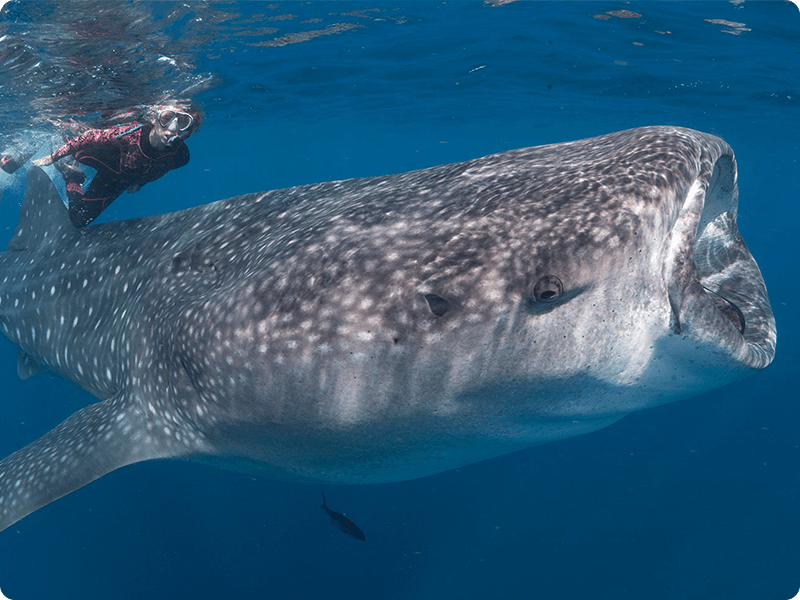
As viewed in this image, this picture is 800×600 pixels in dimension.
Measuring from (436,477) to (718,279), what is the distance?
27.0 feet

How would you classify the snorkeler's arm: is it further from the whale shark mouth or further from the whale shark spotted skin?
the whale shark mouth

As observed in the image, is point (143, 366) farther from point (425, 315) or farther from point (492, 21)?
point (492, 21)

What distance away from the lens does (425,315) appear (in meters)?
2.30

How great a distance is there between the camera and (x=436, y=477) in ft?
33.7

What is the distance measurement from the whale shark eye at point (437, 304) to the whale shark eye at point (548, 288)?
1.33ft

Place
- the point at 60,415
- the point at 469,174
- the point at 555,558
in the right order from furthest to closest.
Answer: the point at 60,415
the point at 555,558
the point at 469,174

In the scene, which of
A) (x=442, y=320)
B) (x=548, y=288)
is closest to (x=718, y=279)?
(x=548, y=288)

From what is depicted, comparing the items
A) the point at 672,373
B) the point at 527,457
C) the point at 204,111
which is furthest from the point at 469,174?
the point at 204,111

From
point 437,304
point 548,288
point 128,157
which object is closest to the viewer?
point 548,288

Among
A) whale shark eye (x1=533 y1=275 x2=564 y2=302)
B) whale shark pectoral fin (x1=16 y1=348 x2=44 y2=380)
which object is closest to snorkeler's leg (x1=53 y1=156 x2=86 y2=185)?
whale shark pectoral fin (x1=16 y1=348 x2=44 y2=380)

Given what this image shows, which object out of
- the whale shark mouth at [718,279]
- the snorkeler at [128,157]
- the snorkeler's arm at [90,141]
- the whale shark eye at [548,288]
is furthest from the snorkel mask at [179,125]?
the whale shark mouth at [718,279]

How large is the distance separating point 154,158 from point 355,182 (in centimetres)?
433

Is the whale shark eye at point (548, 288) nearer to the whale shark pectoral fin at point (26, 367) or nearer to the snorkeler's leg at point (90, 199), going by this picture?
the snorkeler's leg at point (90, 199)

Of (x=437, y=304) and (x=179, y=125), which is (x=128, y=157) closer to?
(x=179, y=125)
